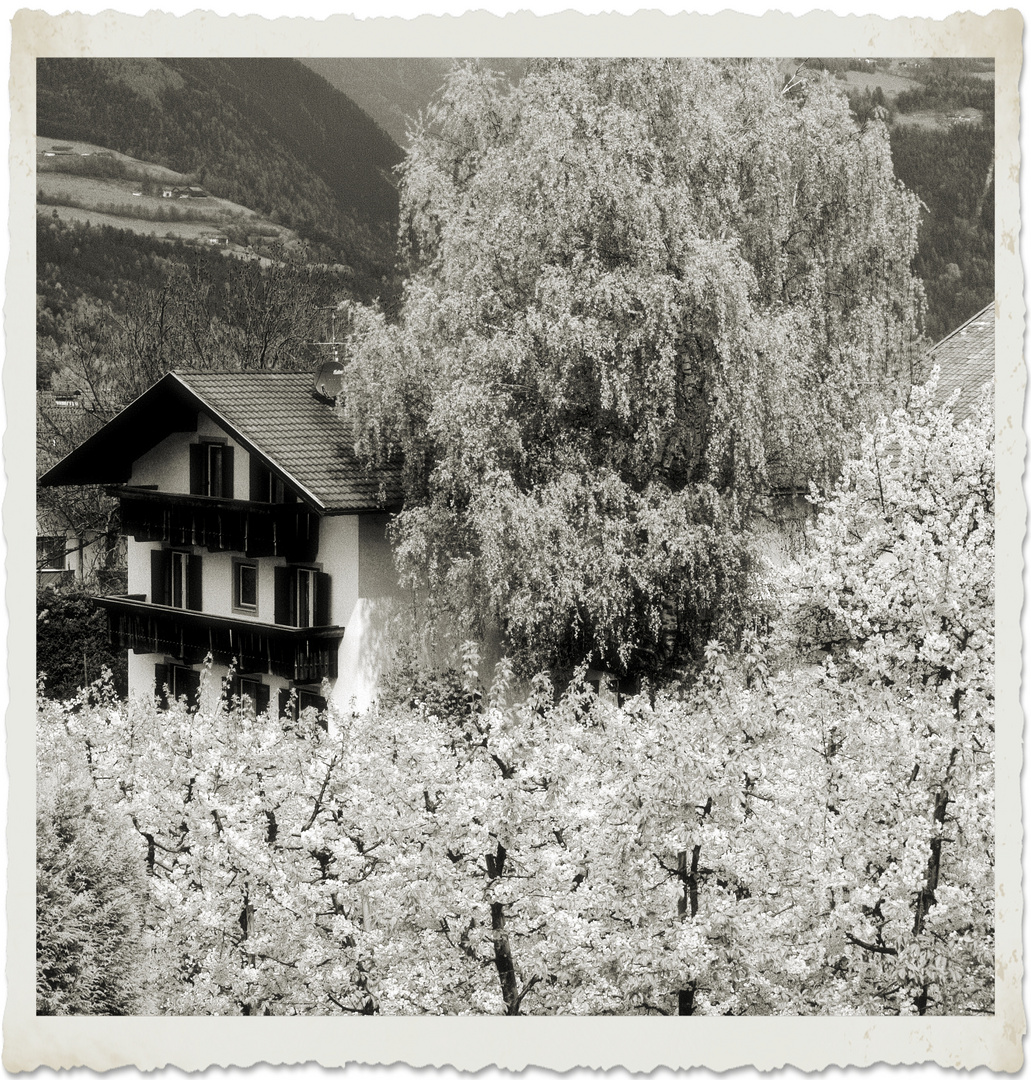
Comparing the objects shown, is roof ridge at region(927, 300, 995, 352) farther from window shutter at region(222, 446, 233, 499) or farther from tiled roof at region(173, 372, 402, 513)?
window shutter at region(222, 446, 233, 499)

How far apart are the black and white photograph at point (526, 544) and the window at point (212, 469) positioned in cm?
7

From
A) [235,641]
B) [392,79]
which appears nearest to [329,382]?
[235,641]

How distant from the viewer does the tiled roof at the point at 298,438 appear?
1534cm

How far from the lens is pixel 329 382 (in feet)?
54.9

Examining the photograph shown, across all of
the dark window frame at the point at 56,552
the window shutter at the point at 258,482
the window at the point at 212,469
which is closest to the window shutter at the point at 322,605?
the window shutter at the point at 258,482

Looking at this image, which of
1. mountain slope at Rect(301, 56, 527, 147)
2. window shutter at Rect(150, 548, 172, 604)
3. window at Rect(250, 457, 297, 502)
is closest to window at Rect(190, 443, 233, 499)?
window at Rect(250, 457, 297, 502)

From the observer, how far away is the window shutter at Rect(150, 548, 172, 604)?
17016 millimetres

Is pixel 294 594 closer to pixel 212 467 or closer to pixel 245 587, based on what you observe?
pixel 245 587

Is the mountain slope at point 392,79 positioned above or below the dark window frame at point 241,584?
above

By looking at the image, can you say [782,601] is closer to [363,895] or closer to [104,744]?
[363,895]

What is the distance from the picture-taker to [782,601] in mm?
12938

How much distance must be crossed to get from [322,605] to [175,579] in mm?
2256

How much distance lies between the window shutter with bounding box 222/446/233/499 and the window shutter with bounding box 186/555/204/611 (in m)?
1.32

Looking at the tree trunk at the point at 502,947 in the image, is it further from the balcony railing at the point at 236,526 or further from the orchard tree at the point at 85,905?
the balcony railing at the point at 236,526
